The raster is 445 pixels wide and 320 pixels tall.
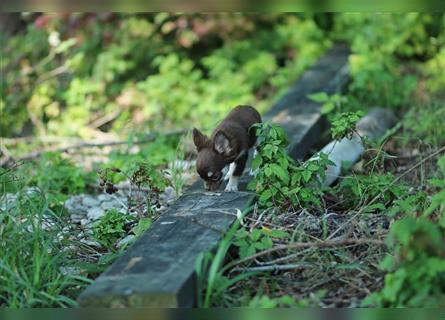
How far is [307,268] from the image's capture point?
4.27m

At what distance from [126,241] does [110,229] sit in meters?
0.17

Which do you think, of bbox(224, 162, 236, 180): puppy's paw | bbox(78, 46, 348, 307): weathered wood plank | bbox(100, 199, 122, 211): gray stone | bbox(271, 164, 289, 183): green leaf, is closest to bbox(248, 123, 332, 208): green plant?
bbox(271, 164, 289, 183): green leaf

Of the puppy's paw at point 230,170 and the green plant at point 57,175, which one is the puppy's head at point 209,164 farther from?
the green plant at point 57,175

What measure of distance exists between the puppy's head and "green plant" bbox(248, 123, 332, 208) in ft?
1.42

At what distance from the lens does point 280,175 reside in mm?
4918

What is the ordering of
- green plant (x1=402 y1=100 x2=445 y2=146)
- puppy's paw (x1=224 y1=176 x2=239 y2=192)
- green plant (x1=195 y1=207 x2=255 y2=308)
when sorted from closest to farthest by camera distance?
1. green plant (x1=195 y1=207 x2=255 y2=308)
2. puppy's paw (x1=224 y1=176 x2=239 y2=192)
3. green plant (x1=402 y1=100 x2=445 y2=146)

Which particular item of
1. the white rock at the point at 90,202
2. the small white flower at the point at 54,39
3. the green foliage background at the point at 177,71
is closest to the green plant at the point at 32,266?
the white rock at the point at 90,202

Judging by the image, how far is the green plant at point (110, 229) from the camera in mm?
5094

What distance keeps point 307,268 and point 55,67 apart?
704 cm

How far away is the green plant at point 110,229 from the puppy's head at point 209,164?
25.8 inches

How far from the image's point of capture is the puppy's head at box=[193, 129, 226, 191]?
5508mm

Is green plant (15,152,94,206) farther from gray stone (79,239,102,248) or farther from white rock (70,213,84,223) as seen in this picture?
gray stone (79,239,102,248)

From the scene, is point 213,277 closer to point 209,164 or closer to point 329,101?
point 209,164

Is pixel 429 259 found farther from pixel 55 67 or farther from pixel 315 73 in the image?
pixel 55 67
